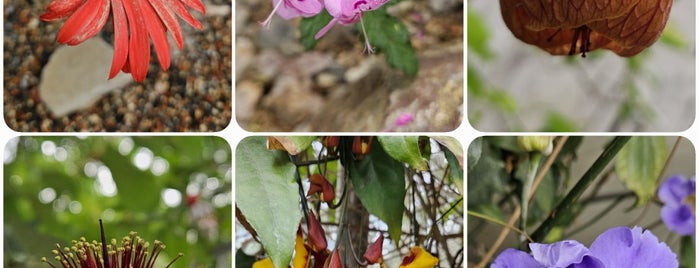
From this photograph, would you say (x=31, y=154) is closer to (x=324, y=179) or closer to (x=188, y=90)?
(x=188, y=90)

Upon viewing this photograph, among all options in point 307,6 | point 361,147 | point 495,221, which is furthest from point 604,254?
point 307,6

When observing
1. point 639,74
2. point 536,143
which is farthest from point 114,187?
point 639,74

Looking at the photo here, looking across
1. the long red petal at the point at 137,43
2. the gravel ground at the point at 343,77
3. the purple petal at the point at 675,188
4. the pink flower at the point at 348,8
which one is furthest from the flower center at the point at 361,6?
the purple petal at the point at 675,188

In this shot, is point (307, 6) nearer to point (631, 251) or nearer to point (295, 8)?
point (295, 8)

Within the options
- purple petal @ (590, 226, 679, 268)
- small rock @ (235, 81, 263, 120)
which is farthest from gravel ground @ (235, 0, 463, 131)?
purple petal @ (590, 226, 679, 268)

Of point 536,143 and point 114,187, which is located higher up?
point 536,143

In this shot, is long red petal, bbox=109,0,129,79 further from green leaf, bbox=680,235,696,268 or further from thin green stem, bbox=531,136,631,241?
green leaf, bbox=680,235,696,268

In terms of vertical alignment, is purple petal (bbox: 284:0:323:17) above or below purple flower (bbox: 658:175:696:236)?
above
